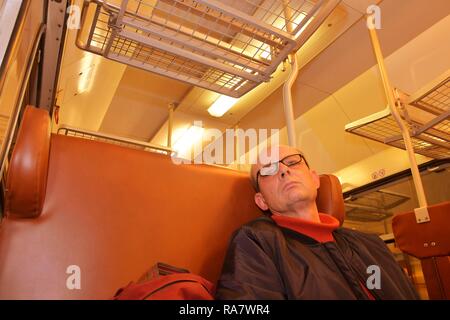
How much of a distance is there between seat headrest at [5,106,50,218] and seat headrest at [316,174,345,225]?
1096 millimetres

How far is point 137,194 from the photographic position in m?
1.17

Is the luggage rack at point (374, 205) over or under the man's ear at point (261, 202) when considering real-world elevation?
over

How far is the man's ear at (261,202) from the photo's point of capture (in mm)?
1413

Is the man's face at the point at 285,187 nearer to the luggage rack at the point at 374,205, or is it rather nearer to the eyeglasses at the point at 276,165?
the eyeglasses at the point at 276,165

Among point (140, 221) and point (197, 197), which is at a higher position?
point (197, 197)

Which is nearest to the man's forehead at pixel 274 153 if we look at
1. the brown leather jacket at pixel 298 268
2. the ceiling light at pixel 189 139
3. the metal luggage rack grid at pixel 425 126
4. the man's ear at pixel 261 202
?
the man's ear at pixel 261 202

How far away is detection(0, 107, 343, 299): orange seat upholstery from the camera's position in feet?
3.09

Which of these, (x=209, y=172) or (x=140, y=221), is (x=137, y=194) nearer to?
(x=140, y=221)

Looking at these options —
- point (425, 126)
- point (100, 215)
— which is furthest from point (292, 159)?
point (425, 126)

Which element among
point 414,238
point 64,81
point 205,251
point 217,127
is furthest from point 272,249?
point 217,127

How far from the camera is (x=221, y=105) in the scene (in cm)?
300

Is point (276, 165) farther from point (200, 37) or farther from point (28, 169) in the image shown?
point (28, 169)

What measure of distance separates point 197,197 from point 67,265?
1.64 feet

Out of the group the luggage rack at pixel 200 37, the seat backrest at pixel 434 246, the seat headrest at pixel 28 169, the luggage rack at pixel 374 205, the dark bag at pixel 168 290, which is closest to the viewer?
the dark bag at pixel 168 290
